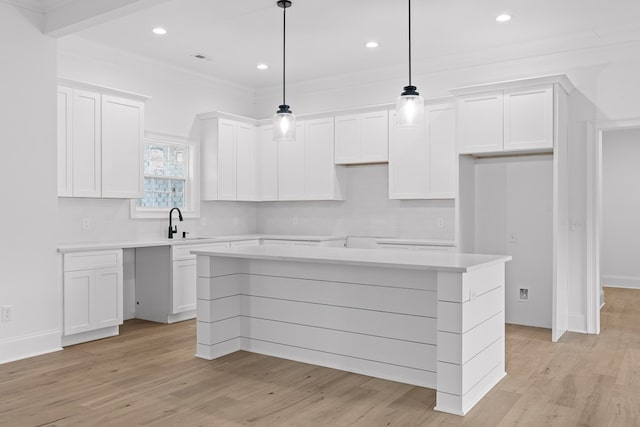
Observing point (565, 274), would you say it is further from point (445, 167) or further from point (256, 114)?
point (256, 114)

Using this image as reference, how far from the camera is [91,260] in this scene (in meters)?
4.79

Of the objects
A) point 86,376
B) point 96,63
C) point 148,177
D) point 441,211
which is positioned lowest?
point 86,376

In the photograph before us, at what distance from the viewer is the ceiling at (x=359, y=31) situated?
177 inches

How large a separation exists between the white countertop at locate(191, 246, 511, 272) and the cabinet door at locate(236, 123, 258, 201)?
2645 millimetres

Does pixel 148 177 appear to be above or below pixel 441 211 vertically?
above

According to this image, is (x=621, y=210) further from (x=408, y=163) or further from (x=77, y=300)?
(x=77, y=300)

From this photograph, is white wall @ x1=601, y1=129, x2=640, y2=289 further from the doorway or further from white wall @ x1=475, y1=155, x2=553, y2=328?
white wall @ x1=475, y1=155, x2=553, y2=328

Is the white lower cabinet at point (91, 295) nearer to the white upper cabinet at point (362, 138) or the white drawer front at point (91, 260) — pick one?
the white drawer front at point (91, 260)

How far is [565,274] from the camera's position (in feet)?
17.1

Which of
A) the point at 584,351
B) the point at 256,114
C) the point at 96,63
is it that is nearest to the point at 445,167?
the point at 584,351

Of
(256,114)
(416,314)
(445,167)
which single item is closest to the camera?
(416,314)

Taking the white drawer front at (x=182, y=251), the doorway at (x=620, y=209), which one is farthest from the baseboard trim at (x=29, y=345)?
the doorway at (x=620, y=209)

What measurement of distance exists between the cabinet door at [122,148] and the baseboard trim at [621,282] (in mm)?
7090

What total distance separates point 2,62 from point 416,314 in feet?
12.4
